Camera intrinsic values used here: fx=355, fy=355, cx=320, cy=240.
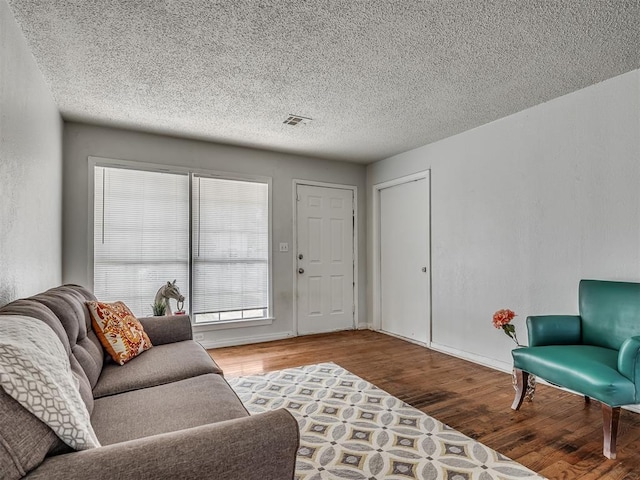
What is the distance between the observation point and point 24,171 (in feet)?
6.59

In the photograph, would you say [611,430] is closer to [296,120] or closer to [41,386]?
[41,386]

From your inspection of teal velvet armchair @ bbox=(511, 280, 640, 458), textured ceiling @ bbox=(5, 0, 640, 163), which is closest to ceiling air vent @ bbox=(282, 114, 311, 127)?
textured ceiling @ bbox=(5, 0, 640, 163)

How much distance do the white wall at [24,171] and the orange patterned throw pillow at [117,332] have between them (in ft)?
1.33

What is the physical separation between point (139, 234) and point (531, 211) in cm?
377

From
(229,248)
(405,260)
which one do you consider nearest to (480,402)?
(405,260)

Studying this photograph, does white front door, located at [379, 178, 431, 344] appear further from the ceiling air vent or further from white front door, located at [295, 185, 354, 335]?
the ceiling air vent

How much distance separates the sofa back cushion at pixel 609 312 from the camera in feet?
7.38

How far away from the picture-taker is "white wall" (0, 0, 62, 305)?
170 centimetres

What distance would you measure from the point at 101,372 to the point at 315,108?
249 cm

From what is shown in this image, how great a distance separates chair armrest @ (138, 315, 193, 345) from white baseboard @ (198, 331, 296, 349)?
139 cm

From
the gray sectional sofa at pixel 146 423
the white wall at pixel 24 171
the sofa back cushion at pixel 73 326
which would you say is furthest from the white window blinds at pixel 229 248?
the sofa back cushion at pixel 73 326

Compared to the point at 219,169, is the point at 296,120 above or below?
above

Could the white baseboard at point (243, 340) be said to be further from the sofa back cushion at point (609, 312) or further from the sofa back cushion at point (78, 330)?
the sofa back cushion at point (609, 312)

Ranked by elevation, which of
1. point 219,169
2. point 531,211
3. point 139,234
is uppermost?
point 219,169
